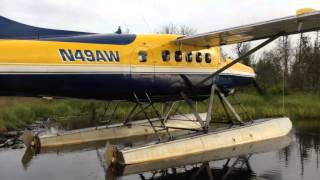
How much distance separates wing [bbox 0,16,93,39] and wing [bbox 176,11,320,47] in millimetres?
4178

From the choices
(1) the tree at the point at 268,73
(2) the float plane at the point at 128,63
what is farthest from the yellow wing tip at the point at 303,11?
(1) the tree at the point at 268,73

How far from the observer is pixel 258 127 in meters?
15.2

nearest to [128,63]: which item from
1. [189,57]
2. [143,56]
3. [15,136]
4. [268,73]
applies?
[143,56]

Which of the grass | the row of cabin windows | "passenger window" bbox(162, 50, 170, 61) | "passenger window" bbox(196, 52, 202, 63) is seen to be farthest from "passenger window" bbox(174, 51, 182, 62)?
the grass

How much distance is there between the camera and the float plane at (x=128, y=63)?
1151 cm

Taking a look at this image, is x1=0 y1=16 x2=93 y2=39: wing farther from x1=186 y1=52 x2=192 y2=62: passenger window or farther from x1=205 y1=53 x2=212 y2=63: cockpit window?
x1=205 y1=53 x2=212 y2=63: cockpit window

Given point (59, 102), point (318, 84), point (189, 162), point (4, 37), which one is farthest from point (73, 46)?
point (318, 84)

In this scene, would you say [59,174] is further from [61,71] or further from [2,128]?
[2,128]

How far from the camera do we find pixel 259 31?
45.4ft

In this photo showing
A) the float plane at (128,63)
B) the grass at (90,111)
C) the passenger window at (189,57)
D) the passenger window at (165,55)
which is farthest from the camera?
the grass at (90,111)

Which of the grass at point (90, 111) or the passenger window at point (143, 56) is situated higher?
the passenger window at point (143, 56)

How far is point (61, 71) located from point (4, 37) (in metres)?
1.61

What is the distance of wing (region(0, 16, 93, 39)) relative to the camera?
1159 centimetres

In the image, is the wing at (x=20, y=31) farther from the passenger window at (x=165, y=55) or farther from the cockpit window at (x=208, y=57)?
the cockpit window at (x=208, y=57)
